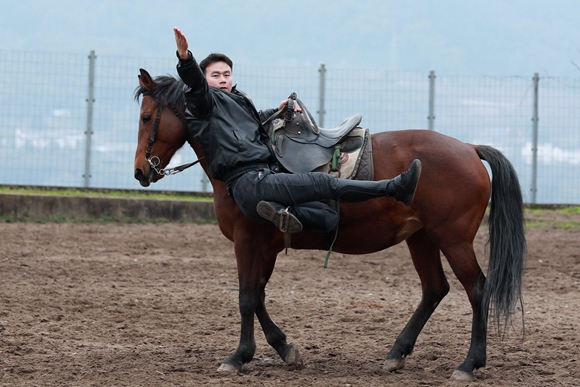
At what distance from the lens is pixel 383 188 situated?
4297mm

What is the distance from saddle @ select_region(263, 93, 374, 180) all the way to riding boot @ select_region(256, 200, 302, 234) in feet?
1.17

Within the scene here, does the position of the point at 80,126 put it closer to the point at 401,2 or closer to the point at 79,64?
the point at 79,64

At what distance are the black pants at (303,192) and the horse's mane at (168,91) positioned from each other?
0.72 m

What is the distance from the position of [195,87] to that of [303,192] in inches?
36.7

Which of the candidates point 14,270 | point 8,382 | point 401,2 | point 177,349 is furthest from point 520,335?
point 401,2

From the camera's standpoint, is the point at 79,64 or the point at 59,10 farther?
the point at 59,10

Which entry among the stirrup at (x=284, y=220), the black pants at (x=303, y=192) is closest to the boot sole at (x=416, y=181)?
the black pants at (x=303, y=192)

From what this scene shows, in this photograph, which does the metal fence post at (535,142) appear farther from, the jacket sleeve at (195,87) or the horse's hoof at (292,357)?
the jacket sleeve at (195,87)

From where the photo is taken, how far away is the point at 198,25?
71.9 feet

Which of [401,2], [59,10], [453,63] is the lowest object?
[453,63]

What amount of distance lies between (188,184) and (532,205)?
694 centimetres

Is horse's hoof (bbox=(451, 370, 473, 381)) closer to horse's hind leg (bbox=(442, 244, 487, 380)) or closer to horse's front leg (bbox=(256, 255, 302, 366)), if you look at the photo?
horse's hind leg (bbox=(442, 244, 487, 380))

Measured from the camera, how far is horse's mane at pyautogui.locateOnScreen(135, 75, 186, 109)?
475 centimetres

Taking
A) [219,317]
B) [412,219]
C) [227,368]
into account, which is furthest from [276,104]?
[227,368]
